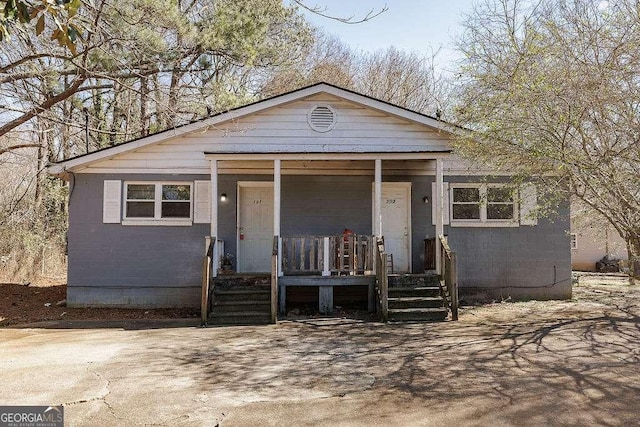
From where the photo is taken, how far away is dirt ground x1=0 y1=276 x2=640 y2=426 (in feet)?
13.3

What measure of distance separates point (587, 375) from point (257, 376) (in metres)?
3.59

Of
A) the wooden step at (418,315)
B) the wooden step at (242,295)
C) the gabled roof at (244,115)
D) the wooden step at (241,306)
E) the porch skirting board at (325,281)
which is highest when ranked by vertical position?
the gabled roof at (244,115)

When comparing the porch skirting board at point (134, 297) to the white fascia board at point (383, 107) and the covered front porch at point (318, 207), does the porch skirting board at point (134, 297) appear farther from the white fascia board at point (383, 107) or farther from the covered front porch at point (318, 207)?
the white fascia board at point (383, 107)

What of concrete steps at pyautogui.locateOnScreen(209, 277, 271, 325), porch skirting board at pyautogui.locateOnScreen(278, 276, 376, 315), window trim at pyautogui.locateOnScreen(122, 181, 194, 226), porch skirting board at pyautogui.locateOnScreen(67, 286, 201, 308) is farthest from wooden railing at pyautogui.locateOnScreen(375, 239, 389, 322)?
window trim at pyautogui.locateOnScreen(122, 181, 194, 226)

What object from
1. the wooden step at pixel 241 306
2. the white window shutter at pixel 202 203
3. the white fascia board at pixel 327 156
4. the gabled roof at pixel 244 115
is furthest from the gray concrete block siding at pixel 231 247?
the wooden step at pixel 241 306

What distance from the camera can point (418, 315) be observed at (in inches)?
335

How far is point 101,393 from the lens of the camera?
184 inches

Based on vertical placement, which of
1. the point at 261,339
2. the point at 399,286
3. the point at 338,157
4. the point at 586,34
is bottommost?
the point at 261,339

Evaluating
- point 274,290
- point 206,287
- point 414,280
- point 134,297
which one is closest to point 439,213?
point 414,280

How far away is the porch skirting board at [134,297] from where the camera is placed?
403 inches

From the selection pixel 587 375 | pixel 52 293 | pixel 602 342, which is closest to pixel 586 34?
pixel 602 342

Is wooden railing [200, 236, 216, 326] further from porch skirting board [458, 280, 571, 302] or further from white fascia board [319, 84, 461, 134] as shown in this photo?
porch skirting board [458, 280, 571, 302]

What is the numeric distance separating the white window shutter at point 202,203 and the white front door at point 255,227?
28.2 inches

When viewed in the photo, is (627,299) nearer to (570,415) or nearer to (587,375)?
(587,375)
